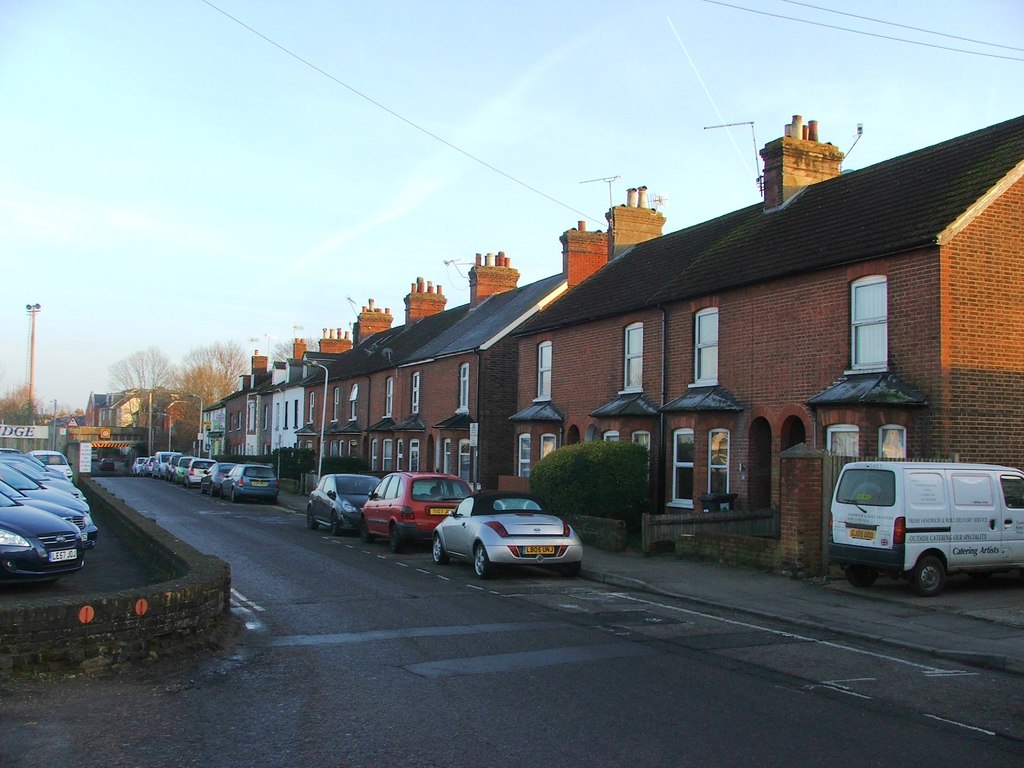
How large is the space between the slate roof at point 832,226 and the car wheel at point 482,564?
8.71 meters

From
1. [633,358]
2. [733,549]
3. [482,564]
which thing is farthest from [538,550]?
[633,358]

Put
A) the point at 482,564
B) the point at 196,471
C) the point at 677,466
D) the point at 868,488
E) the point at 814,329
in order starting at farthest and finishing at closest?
the point at 196,471 < the point at 677,466 < the point at 814,329 < the point at 482,564 < the point at 868,488

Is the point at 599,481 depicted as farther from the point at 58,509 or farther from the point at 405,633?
the point at 405,633

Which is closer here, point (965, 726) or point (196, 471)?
point (965, 726)

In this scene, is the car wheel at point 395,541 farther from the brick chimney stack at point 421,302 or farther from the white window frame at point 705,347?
the brick chimney stack at point 421,302

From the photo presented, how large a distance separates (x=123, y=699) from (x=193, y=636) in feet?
5.23

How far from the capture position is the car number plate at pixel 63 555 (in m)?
11.5

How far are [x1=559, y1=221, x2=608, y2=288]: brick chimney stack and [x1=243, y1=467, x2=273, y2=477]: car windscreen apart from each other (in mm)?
13555

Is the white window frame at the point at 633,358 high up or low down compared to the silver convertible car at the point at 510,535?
up

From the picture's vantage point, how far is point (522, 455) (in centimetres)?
2983

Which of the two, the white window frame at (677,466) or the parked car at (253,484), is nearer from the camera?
the white window frame at (677,466)

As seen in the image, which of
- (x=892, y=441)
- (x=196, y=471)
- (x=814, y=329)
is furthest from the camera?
(x=196, y=471)

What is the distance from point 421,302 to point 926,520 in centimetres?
4045

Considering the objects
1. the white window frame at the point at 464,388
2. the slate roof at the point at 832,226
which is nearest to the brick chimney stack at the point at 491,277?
the white window frame at the point at 464,388
